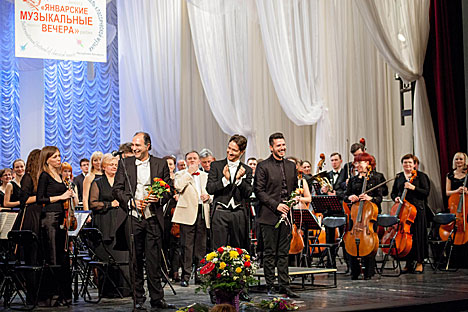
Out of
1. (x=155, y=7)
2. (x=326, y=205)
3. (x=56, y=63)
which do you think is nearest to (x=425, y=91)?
(x=326, y=205)

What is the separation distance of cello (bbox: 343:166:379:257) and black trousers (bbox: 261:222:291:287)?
58.2 inches

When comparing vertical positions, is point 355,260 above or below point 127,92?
below

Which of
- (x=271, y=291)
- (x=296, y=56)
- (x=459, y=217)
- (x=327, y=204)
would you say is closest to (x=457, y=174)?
(x=459, y=217)

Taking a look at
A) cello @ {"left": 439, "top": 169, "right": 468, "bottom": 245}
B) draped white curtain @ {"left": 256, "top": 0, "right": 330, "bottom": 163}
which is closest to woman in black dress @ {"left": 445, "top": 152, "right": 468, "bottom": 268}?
cello @ {"left": 439, "top": 169, "right": 468, "bottom": 245}

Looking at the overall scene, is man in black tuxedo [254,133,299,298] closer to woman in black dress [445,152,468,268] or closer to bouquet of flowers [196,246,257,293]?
bouquet of flowers [196,246,257,293]

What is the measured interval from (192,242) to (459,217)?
3.21 metres

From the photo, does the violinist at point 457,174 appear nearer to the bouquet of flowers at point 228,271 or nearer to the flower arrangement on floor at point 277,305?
the flower arrangement on floor at point 277,305

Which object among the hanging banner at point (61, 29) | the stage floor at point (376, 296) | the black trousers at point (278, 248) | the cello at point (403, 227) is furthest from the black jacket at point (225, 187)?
the hanging banner at point (61, 29)

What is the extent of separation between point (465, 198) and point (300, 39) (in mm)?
3513

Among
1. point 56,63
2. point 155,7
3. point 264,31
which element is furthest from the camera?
→ point 56,63

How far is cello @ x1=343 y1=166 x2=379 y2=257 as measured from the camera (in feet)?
25.4

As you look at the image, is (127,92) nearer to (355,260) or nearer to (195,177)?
(195,177)

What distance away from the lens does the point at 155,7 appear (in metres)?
12.8

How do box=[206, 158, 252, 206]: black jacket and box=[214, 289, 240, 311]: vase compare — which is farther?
box=[206, 158, 252, 206]: black jacket
